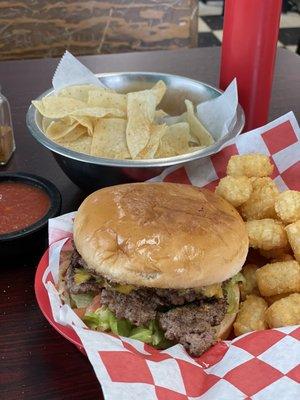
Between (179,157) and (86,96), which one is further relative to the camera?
(86,96)

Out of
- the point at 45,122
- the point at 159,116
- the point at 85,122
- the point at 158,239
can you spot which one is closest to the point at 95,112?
the point at 85,122

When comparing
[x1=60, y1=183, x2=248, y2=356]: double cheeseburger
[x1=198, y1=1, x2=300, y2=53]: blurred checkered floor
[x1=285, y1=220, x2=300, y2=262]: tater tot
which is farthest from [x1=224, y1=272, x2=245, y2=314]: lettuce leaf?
[x1=198, y1=1, x2=300, y2=53]: blurred checkered floor

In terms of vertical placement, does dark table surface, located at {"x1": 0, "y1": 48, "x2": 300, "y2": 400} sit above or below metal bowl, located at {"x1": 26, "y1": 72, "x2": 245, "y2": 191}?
below

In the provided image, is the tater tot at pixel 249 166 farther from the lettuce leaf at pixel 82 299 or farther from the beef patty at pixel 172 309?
the lettuce leaf at pixel 82 299

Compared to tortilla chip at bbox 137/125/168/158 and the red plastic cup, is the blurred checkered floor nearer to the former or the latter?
the red plastic cup

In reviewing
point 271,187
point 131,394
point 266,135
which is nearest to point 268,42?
point 266,135

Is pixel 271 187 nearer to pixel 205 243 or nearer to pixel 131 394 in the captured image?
pixel 205 243
